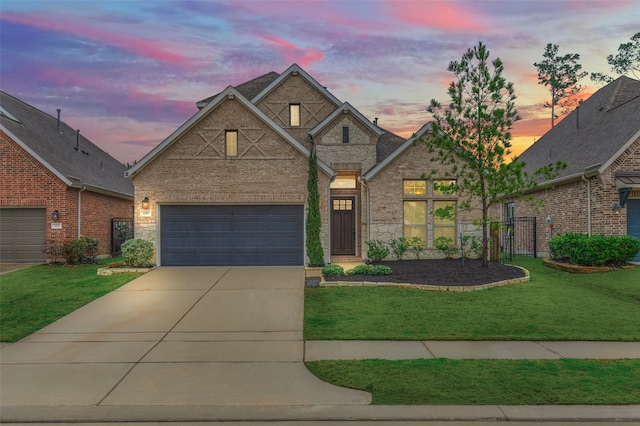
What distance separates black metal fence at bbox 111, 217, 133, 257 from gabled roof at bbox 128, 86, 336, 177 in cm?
704

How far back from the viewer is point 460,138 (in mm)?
14227

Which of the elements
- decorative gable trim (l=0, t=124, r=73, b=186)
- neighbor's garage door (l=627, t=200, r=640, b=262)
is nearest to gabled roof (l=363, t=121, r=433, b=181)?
neighbor's garage door (l=627, t=200, r=640, b=262)

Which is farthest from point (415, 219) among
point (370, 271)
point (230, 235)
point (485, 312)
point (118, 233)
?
point (118, 233)

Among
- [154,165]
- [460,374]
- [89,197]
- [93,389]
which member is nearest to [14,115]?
[89,197]

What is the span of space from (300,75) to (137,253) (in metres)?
11.6

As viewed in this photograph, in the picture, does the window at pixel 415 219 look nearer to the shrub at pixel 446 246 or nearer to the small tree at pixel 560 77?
the shrub at pixel 446 246

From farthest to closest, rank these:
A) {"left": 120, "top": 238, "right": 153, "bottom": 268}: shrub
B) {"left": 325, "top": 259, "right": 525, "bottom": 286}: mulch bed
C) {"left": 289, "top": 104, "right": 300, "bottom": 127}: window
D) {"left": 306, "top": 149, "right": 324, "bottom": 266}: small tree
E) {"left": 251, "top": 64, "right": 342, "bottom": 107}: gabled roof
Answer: {"left": 289, "top": 104, "right": 300, "bottom": 127}: window, {"left": 251, "top": 64, "right": 342, "bottom": 107}: gabled roof, {"left": 306, "top": 149, "right": 324, "bottom": 266}: small tree, {"left": 120, "top": 238, "right": 153, "bottom": 268}: shrub, {"left": 325, "top": 259, "right": 525, "bottom": 286}: mulch bed

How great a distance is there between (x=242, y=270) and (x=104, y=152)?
18.5m

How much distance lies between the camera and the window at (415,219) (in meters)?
17.3

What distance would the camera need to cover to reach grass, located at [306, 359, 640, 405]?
5332 mm

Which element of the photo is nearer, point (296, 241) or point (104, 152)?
point (296, 241)

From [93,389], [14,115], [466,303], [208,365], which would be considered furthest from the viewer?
[14,115]

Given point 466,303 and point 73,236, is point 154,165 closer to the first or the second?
point 73,236

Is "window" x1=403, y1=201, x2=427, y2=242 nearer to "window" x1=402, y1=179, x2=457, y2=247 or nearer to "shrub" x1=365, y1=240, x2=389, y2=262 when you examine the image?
"window" x1=402, y1=179, x2=457, y2=247
